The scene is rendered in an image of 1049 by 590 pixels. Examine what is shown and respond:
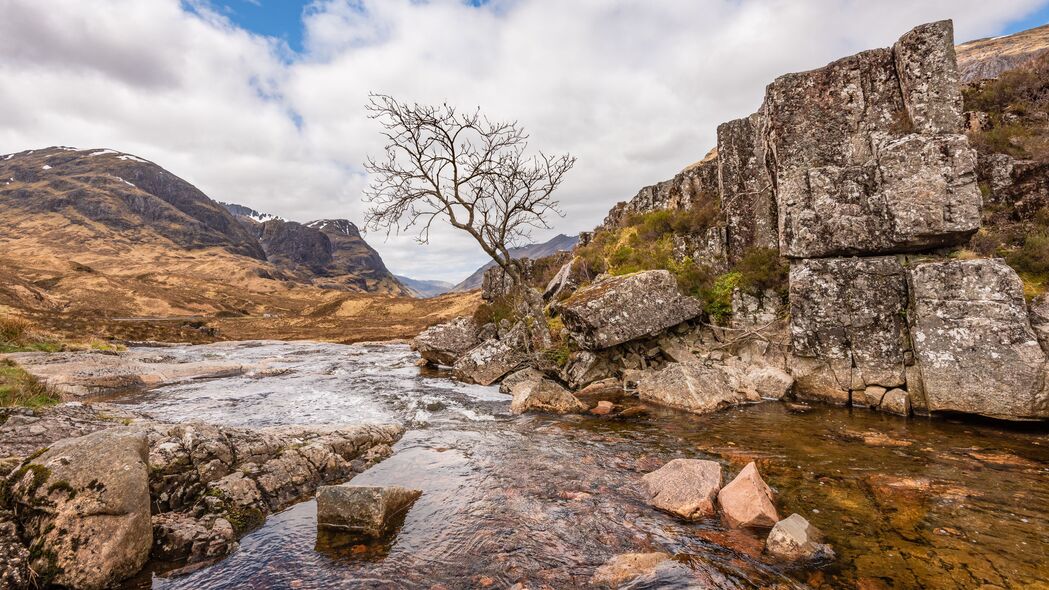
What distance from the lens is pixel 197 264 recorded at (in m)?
126

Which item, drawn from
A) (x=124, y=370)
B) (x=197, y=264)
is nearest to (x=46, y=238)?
(x=197, y=264)

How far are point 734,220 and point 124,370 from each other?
26.6m

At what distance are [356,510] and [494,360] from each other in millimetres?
12526

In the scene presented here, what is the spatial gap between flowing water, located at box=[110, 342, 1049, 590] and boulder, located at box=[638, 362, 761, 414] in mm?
614

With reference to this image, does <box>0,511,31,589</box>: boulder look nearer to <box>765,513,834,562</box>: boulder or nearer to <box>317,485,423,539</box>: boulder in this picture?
<box>317,485,423,539</box>: boulder

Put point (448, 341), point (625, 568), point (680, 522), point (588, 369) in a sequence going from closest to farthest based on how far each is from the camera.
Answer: point (625, 568) → point (680, 522) → point (588, 369) → point (448, 341)

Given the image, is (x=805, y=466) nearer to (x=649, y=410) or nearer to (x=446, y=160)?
(x=649, y=410)

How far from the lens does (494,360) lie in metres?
18.1

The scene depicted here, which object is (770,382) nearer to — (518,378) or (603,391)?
(603,391)

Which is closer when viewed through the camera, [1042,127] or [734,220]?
[1042,127]

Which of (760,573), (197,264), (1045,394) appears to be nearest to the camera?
(760,573)

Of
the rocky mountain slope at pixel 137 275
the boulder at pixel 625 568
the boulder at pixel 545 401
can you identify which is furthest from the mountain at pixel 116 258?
the boulder at pixel 625 568

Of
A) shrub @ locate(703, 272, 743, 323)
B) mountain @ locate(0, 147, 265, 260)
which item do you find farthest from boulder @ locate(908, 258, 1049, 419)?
mountain @ locate(0, 147, 265, 260)

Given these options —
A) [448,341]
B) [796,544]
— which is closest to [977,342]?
[796,544]
